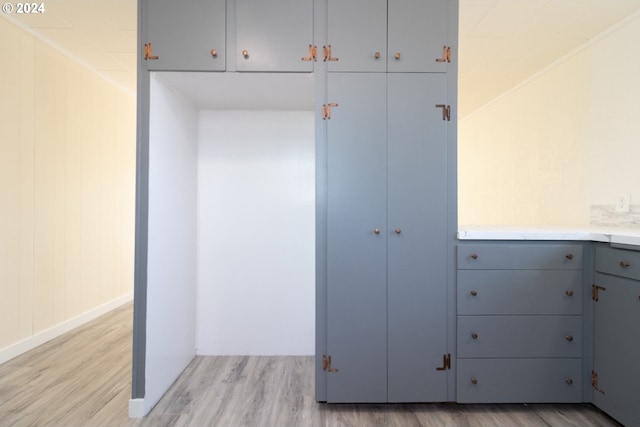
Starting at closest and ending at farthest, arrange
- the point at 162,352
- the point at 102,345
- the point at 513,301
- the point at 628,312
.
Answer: the point at 628,312 → the point at 513,301 → the point at 162,352 → the point at 102,345

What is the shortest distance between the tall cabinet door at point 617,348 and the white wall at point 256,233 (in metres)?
1.82

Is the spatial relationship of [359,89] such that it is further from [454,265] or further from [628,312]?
[628,312]

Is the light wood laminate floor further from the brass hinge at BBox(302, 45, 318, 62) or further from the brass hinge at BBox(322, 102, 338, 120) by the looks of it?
the brass hinge at BBox(302, 45, 318, 62)

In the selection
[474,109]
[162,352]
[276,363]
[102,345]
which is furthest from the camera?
[474,109]

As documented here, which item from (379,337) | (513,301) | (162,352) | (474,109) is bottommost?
(162,352)

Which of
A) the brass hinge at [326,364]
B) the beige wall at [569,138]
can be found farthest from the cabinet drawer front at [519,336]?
the beige wall at [569,138]

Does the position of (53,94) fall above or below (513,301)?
above

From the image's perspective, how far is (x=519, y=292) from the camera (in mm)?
2021

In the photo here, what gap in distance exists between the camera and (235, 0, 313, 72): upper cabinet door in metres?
2.03

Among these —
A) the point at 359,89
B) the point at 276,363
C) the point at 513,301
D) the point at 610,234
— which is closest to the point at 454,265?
the point at 513,301

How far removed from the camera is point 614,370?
184 cm

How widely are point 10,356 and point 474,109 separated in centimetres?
542

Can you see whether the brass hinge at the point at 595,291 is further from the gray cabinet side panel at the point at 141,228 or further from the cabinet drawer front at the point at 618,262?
the gray cabinet side panel at the point at 141,228

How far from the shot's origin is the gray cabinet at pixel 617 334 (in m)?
1.72
